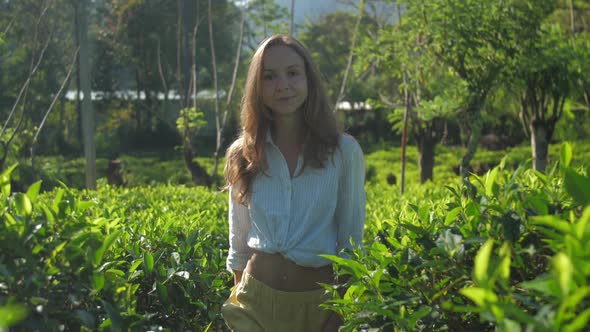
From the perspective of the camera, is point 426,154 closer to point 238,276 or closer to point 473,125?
point 473,125

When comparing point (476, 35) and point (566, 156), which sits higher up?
point (476, 35)

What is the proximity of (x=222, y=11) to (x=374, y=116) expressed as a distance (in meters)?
6.45

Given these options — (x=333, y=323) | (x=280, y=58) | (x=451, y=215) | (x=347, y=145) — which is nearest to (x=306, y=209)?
(x=347, y=145)

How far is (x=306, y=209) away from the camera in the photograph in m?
2.20

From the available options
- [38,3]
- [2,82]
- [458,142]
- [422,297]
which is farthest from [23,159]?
[458,142]

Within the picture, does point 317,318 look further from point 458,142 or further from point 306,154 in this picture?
point 458,142

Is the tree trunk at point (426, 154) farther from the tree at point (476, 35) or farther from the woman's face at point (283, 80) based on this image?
the woman's face at point (283, 80)

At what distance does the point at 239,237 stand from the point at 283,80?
0.51 meters

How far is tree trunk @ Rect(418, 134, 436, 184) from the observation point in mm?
12383

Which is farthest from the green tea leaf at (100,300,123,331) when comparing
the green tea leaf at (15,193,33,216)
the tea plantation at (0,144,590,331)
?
the green tea leaf at (15,193,33,216)

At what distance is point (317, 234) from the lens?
2174 millimetres

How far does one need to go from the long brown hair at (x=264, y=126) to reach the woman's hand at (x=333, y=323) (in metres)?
0.45

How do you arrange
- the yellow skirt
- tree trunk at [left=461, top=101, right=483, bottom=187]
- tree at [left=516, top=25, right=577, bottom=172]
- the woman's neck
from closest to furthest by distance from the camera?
the yellow skirt < the woman's neck < tree at [left=516, top=25, right=577, bottom=172] < tree trunk at [left=461, top=101, right=483, bottom=187]

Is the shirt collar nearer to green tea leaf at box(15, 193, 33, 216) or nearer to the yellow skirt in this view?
the yellow skirt
